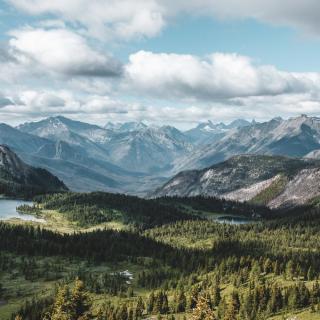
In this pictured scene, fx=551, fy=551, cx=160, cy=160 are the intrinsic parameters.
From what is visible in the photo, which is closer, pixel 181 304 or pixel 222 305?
pixel 222 305

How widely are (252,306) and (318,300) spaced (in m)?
20.4

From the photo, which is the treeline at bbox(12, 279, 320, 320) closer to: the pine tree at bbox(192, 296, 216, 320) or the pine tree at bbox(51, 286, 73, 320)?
the pine tree at bbox(51, 286, 73, 320)

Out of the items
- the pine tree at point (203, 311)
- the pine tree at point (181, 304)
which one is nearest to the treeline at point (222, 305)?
the pine tree at point (181, 304)

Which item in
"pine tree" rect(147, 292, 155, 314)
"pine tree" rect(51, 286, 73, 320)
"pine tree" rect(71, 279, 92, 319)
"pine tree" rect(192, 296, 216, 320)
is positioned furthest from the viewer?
"pine tree" rect(147, 292, 155, 314)

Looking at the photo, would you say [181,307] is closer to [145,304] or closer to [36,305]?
[145,304]

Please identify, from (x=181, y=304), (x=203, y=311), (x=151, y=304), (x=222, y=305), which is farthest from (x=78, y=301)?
(x=181, y=304)

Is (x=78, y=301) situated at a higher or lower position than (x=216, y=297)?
higher

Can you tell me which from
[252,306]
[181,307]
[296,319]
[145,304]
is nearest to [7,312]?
[145,304]

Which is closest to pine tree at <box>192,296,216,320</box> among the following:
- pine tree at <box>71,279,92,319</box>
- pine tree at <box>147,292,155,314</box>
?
pine tree at <box>71,279,92,319</box>

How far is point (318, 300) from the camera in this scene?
171 m

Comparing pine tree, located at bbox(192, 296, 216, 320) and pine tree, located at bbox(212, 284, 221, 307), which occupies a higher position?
pine tree, located at bbox(192, 296, 216, 320)

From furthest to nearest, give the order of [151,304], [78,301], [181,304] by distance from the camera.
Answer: [151,304] < [181,304] < [78,301]

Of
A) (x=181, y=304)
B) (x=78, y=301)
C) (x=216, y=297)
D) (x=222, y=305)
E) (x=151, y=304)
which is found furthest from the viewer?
(x=216, y=297)

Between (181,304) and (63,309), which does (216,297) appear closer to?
(181,304)
